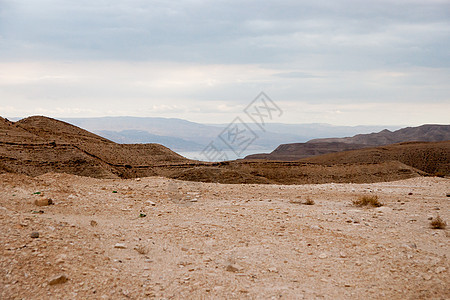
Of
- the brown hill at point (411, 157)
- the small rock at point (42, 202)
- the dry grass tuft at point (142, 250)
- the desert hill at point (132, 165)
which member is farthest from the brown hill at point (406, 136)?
the dry grass tuft at point (142, 250)

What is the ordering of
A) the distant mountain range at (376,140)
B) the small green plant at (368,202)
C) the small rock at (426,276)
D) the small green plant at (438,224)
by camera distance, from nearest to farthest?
the small rock at (426,276), the small green plant at (438,224), the small green plant at (368,202), the distant mountain range at (376,140)

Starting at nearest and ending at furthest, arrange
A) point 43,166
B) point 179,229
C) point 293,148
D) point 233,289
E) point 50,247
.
Answer: point 233,289, point 50,247, point 179,229, point 43,166, point 293,148

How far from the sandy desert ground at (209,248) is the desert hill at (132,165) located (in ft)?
53.3

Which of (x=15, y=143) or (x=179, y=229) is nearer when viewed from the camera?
(x=179, y=229)

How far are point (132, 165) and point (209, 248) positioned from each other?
30.2 m

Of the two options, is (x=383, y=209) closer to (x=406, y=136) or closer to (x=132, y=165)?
(x=132, y=165)

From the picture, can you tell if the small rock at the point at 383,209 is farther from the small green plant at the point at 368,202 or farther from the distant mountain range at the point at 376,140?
the distant mountain range at the point at 376,140

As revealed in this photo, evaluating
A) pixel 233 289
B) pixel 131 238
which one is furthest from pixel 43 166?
pixel 233 289

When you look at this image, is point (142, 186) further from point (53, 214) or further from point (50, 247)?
point (50, 247)

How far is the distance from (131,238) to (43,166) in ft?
77.2

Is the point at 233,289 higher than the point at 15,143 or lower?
lower

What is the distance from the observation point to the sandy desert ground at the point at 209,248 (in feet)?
19.1

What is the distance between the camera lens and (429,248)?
307 inches

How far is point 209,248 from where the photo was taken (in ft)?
25.7
